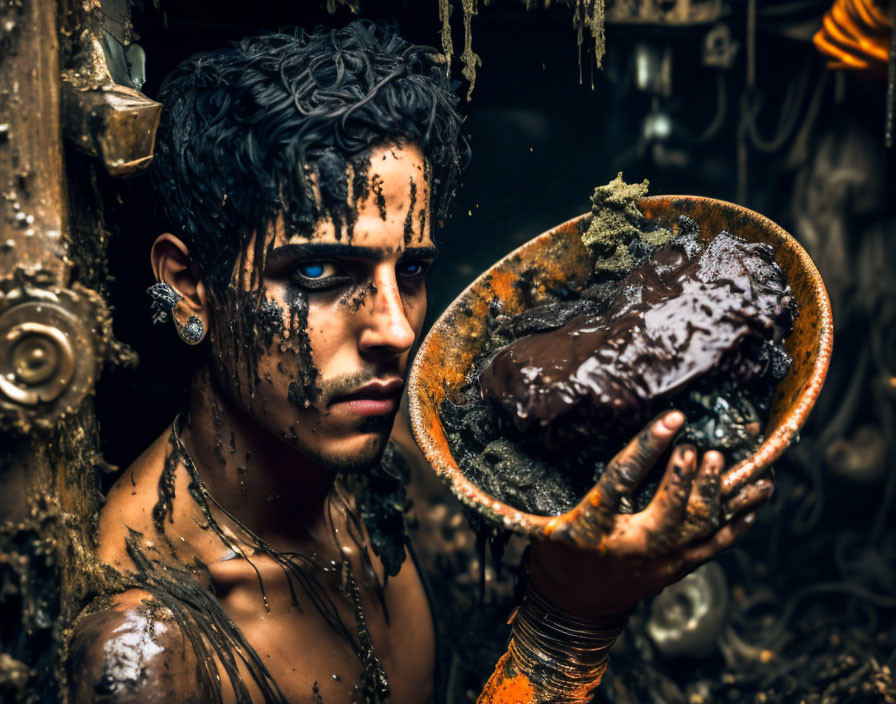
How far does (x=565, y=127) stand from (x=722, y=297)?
138cm

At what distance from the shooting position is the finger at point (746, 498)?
1.28m

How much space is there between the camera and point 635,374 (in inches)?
52.2

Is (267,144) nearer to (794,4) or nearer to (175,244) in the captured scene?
(175,244)

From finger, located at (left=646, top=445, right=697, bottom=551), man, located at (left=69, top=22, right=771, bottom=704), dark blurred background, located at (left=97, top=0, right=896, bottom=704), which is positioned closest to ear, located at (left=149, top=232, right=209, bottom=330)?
man, located at (left=69, top=22, right=771, bottom=704)

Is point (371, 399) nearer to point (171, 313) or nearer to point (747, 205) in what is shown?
point (171, 313)

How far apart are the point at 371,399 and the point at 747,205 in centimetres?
182

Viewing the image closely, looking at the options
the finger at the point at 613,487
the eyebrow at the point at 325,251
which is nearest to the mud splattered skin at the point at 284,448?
the eyebrow at the point at 325,251

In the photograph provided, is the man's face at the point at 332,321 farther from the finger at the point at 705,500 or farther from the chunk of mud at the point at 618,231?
the finger at the point at 705,500

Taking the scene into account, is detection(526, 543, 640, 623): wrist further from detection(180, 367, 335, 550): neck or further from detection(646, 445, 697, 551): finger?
detection(180, 367, 335, 550): neck

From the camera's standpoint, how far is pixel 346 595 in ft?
6.33

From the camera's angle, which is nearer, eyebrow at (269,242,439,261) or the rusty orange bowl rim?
the rusty orange bowl rim

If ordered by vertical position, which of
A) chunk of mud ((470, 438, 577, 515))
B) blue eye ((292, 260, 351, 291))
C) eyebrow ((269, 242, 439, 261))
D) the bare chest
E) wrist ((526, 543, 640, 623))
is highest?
eyebrow ((269, 242, 439, 261))

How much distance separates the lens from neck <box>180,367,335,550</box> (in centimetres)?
172

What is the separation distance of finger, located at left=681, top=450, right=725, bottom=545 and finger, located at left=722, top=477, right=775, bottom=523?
0.03 metres
